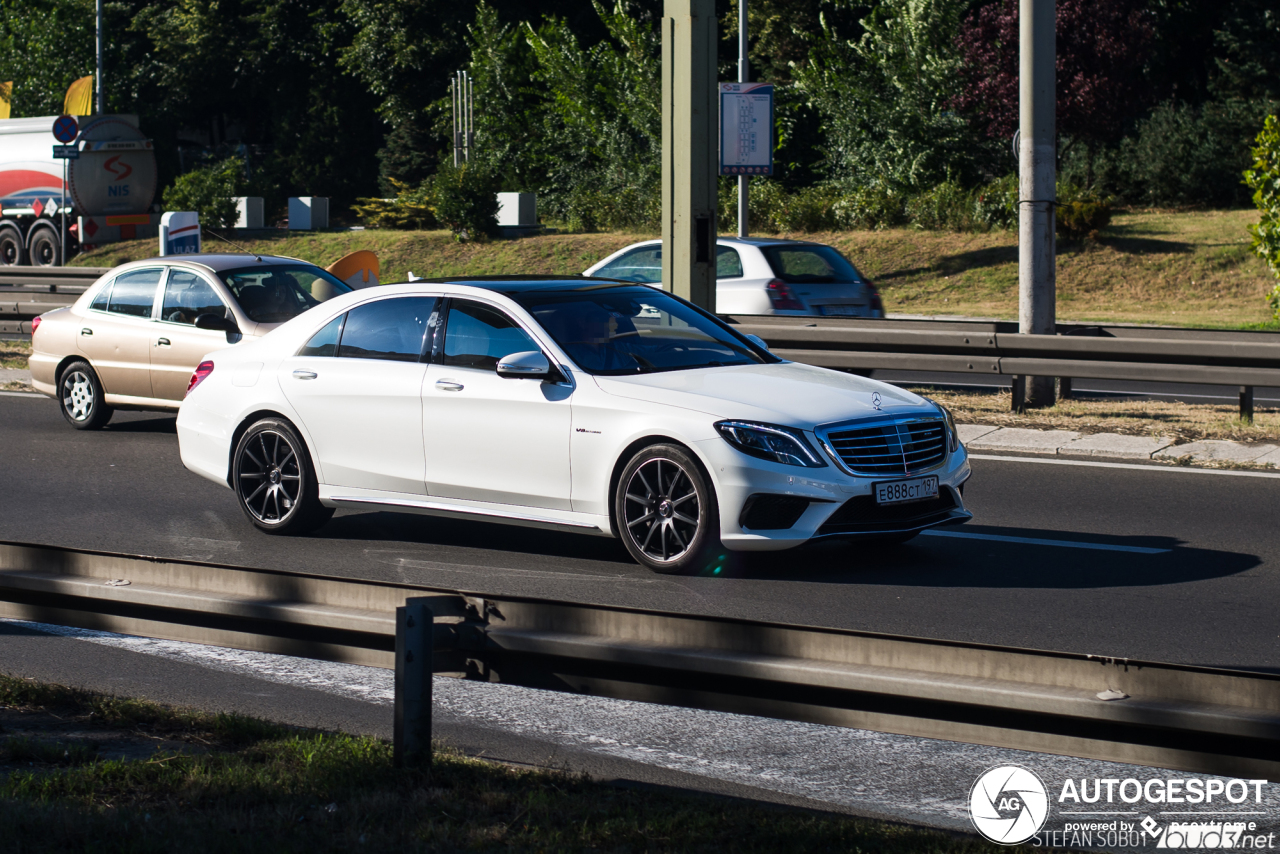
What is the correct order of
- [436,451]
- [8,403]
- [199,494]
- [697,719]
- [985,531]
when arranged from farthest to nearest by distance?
[8,403]
[199,494]
[985,531]
[436,451]
[697,719]

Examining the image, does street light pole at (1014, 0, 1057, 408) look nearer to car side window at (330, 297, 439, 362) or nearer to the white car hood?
the white car hood

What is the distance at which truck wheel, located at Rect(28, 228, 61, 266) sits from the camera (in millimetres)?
41156

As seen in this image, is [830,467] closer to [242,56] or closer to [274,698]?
[274,698]

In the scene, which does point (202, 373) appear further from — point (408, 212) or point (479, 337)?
point (408, 212)

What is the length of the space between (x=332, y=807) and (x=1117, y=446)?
9192mm

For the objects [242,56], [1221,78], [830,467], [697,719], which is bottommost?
[697,719]

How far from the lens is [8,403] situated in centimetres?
1662

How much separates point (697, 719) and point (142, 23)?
194ft

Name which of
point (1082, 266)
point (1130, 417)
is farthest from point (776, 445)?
point (1082, 266)

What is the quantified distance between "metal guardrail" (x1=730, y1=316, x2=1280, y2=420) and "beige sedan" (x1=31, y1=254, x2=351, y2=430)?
4.58 m

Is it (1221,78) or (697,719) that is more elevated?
(1221,78)

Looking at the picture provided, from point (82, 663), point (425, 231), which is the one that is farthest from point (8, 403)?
point (425, 231)

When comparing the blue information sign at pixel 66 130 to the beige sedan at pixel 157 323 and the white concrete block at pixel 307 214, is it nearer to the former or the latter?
the white concrete block at pixel 307 214

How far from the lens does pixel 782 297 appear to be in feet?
57.7
